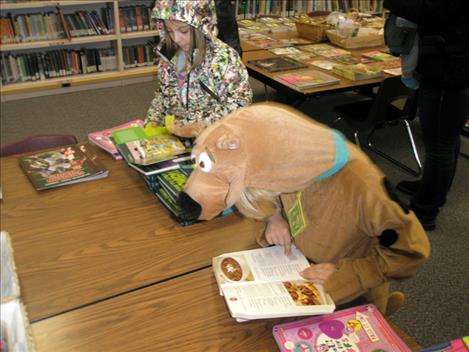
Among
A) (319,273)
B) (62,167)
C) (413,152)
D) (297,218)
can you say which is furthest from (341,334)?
(413,152)

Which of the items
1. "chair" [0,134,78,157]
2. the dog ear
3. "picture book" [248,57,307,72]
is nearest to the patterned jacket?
"chair" [0,134,78,157]

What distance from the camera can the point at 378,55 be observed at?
3127 mm

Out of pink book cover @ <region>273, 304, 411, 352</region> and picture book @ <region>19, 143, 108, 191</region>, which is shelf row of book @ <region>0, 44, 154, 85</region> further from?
pink book cover @ <region>273, 304, 411, 352</region>

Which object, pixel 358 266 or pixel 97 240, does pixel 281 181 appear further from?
pixel 97 240

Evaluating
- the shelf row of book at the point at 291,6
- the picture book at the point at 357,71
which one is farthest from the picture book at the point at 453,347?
the shelf row of book at the point at 291,6

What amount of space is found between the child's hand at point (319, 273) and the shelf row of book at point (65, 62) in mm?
4015

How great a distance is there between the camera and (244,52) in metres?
3.20

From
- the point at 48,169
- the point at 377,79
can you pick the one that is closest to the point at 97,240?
the point at 48,169

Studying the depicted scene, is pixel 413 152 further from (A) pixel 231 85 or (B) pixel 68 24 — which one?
(B) pixel 68 24

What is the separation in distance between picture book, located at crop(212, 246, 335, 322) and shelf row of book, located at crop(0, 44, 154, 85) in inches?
152

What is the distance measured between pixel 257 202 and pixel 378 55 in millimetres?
2549

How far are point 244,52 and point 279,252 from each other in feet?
7.62

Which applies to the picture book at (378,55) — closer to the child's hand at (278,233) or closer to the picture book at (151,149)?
the picture book at (151,149)

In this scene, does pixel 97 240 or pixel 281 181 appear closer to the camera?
pixel 281 181
